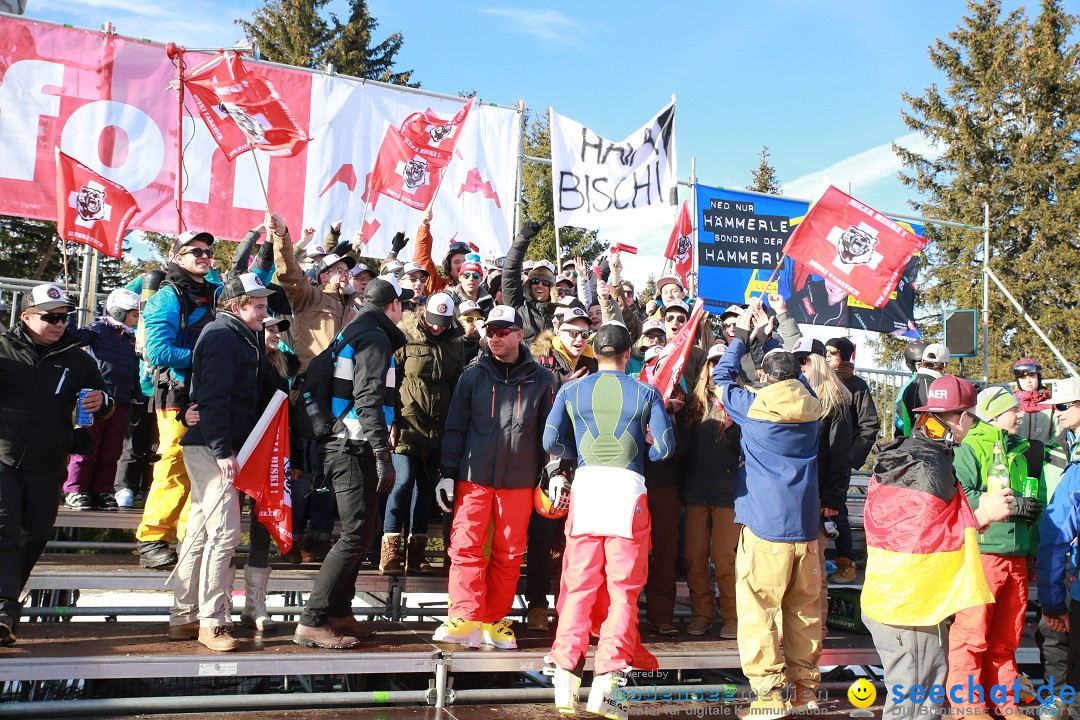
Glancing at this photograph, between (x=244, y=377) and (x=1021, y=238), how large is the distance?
94.4ft

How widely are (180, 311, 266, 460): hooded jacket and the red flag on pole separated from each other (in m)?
2.74

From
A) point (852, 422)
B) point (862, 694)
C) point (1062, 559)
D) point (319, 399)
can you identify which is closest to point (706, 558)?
point (862, 694)

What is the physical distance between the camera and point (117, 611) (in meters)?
6.03

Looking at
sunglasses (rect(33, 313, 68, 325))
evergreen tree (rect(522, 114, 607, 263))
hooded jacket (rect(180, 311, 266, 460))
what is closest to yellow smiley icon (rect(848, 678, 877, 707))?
hooded jacket (rect(180, 311, 266, 460))

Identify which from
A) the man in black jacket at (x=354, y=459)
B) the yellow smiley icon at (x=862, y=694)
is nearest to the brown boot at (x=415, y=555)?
the man in black jacket at (x=354, y=459)

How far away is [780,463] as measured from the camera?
5.29m

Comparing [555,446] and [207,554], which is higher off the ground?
Answer: [555,446]

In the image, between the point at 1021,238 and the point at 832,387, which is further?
the point at 1021,238

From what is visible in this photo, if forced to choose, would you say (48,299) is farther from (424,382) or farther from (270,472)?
(424,382)

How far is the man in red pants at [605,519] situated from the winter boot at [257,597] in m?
1.88

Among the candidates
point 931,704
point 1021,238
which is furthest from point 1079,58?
point 931,704

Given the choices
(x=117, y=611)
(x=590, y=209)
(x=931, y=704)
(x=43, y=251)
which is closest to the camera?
(x=931, y=704)

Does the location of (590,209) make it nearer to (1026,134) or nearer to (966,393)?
(966,393)

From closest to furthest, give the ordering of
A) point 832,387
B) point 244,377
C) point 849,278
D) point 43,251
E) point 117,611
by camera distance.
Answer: point 244,377, point 117,611, point 832,387, point 849,278, point 43,251
